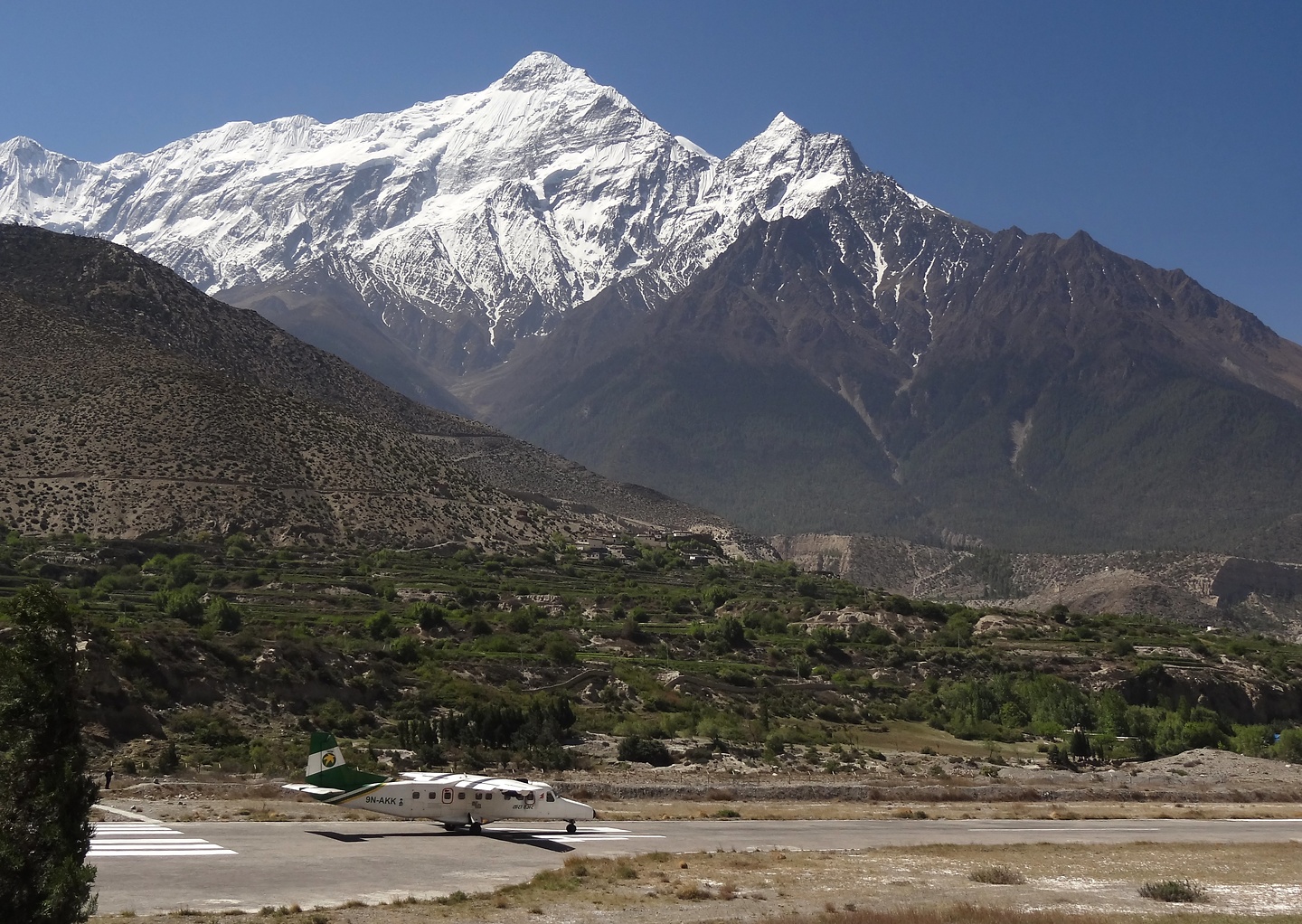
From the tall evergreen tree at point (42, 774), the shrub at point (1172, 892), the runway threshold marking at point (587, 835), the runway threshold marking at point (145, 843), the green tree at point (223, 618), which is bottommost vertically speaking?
the shrub at point (1172, 892)

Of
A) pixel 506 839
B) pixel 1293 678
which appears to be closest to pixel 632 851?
pixel 506 839

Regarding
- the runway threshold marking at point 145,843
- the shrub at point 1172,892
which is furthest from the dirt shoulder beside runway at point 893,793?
the shrub at point 1172,892

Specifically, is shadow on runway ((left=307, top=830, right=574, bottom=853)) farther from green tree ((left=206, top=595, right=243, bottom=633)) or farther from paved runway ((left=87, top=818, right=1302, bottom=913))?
green tree ((left=206, top=595, right=243, bottom=633))

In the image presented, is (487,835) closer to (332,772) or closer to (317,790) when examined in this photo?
(332,772)

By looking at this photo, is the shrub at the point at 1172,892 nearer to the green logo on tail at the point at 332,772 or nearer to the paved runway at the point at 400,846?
the paved runway at the point at 400,846

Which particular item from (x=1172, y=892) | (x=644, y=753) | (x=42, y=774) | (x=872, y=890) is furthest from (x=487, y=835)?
(x=42, y=774)

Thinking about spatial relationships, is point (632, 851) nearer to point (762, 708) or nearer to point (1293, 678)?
point (762, 708)
